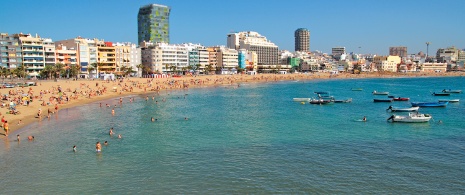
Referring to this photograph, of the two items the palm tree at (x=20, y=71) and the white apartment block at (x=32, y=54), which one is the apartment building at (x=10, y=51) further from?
the palm tree at (x=20, y=71)

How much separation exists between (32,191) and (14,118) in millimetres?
22527

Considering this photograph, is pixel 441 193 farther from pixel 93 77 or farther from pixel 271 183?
pixel 93 77

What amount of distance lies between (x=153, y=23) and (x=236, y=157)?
509ft

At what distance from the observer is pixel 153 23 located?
171m

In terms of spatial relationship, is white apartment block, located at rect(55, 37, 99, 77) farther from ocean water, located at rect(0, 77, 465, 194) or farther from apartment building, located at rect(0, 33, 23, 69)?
ocean water, located at rect(0, 77, 465, 194)

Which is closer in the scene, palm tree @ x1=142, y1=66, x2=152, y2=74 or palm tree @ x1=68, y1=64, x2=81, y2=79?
palm tree @ x1=68, y1=64, x2=81, y2=79

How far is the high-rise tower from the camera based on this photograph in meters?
170

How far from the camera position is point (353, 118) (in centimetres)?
4112

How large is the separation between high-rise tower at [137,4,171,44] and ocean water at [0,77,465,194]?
135m

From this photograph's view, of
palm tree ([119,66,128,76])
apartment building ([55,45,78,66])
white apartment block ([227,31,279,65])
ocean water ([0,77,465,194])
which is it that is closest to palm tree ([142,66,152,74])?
palm tree ([119,66,128,76])

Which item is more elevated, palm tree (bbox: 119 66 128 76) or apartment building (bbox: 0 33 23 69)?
apartment building (bbox: 0 33 23 69)

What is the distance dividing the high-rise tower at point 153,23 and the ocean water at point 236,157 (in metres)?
135

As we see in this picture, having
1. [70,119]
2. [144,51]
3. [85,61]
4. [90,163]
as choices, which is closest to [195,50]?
[144,51]

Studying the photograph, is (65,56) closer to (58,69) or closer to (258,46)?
(58,69)
